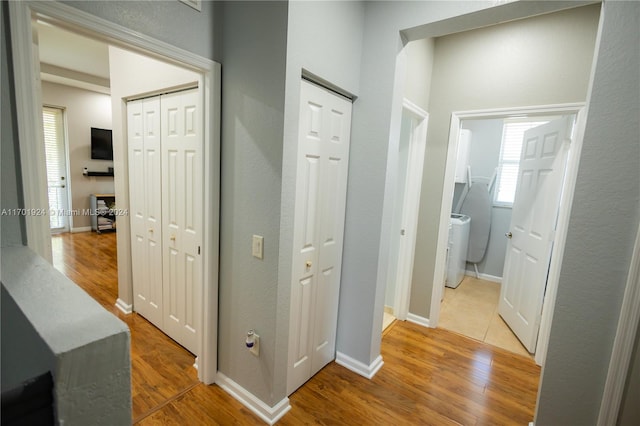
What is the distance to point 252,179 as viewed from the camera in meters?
1.66

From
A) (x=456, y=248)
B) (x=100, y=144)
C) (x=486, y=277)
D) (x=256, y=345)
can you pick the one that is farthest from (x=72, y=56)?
(x=486, y=277)

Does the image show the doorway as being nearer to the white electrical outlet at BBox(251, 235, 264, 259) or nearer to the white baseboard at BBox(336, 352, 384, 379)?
the white baseboard at BBox(336, 352, 384, 379)

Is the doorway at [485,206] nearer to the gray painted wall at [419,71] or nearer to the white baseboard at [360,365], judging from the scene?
the gray painted wall at [419,71]

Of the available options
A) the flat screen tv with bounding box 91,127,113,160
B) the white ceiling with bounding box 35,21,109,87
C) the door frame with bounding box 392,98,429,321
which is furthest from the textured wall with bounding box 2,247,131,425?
the flat screen tv with bounding box 91,127,113,160

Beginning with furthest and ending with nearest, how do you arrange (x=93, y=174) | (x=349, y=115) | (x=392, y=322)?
(x=93, y=174) → (x=392, y=322) → (x=349, y=115)

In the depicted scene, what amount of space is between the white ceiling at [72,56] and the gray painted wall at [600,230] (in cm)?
414

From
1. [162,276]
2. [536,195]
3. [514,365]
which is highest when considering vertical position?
[536,195]

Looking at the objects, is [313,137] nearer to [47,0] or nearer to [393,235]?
[47,0]

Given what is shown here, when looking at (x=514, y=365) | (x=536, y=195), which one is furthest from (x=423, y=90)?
(x=514, y=365)

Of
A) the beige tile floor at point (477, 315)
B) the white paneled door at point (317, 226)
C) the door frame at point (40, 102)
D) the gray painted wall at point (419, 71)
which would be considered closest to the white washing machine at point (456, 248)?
the beige tile floor at point (477, 315)

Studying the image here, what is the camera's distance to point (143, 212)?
259 cm

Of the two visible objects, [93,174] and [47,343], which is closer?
[47,343]

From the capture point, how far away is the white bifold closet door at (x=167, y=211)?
2.12 metres

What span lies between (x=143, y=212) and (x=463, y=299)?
11.8 ft
